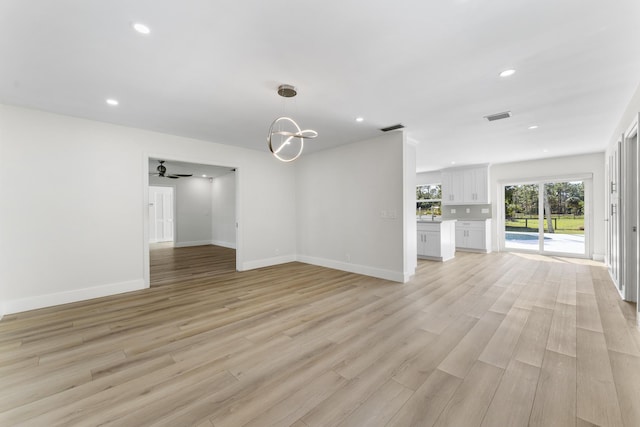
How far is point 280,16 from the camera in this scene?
6.08ft

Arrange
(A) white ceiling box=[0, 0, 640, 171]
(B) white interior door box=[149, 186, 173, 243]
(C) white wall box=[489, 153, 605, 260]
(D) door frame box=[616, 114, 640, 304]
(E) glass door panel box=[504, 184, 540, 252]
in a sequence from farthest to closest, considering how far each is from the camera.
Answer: (B) white interior door box=[149, 186, 173, 243], (E) glass door panel box=[504, 184, 540, 252], (C) white wall box=[489, 153, 605, 260], (D) door frame box=[616, 114, 640, 304], (A) white ceiling box=[0, 0, 640, 171]

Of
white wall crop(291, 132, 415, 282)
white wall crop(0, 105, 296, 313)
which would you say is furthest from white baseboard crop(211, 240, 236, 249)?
white wall crop(0, 105, 296, 313)

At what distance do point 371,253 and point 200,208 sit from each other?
762cm

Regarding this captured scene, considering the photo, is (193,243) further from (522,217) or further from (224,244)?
(522,217)

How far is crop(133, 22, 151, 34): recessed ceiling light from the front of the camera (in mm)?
1930

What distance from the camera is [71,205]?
3.74 metres

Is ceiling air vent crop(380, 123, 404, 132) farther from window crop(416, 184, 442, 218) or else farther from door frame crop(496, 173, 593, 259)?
door frame crop(496, 173, 593, 259)

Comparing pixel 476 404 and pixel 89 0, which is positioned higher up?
pixel 89 0

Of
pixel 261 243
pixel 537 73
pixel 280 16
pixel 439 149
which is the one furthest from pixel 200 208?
pixel 537 73

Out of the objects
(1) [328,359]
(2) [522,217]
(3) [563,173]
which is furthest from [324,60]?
(2) [522,217]

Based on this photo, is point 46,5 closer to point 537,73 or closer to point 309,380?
point 309,380

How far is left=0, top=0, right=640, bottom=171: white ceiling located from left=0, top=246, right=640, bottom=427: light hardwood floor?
268cm

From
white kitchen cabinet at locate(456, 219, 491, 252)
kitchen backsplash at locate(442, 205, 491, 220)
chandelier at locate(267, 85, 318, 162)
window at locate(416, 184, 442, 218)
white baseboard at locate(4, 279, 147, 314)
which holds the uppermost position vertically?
chandelier at locate(267, 85, 318, 162)

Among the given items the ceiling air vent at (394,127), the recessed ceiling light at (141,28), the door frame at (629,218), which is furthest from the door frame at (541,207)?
the recessed ceiling light at (141,28)
